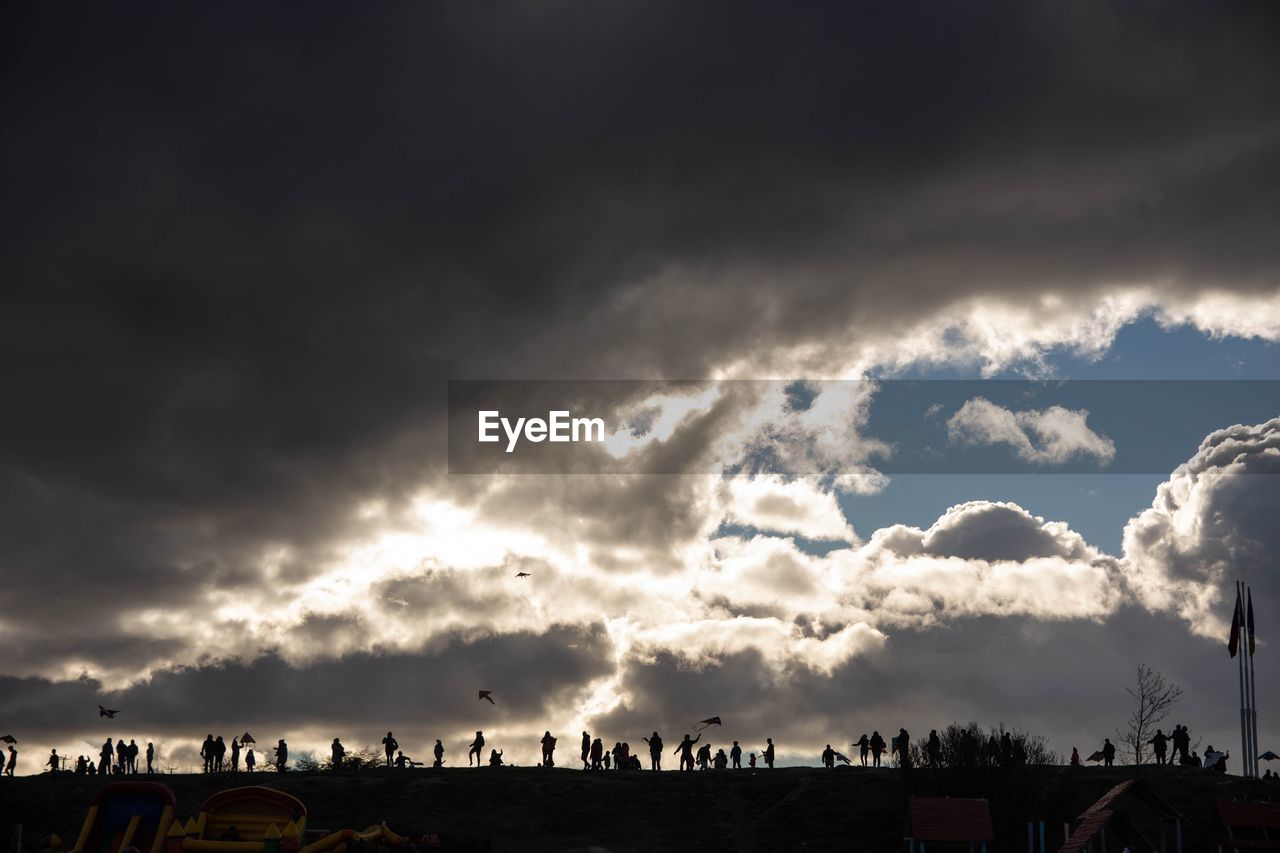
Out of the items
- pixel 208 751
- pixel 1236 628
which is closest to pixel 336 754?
pixel 208 751

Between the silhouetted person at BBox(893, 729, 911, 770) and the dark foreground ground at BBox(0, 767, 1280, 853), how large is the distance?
0.98 meters

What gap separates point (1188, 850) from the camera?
59.4m

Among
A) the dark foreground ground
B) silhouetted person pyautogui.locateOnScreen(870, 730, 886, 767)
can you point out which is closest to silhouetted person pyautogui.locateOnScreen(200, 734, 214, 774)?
the dark foreground ground

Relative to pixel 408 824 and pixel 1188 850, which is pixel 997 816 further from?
pixel 408 824

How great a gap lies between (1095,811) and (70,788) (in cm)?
4323

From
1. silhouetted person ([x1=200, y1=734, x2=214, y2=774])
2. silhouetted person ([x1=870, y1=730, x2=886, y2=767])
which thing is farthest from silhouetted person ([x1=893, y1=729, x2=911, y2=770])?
silhouetted person ([x1=200, y1=734, x2=214, y2=774])

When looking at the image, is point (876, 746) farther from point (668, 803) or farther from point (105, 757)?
point (105, 757)

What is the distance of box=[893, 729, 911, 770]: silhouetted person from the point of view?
6869 centimetres

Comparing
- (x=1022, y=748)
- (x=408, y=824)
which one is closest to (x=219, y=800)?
(x=408, y=824)

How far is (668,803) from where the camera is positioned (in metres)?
66.1

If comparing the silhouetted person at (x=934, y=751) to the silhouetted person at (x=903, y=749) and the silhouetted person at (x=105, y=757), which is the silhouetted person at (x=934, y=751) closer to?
the silhouetted person at (x=903, y=749)

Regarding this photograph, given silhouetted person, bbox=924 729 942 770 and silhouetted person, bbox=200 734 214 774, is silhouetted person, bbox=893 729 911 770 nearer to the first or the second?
silhouetted person, bbox=924 729 942 770

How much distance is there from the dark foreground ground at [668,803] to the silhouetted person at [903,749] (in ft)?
3.21

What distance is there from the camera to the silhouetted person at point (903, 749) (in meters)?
68.7
